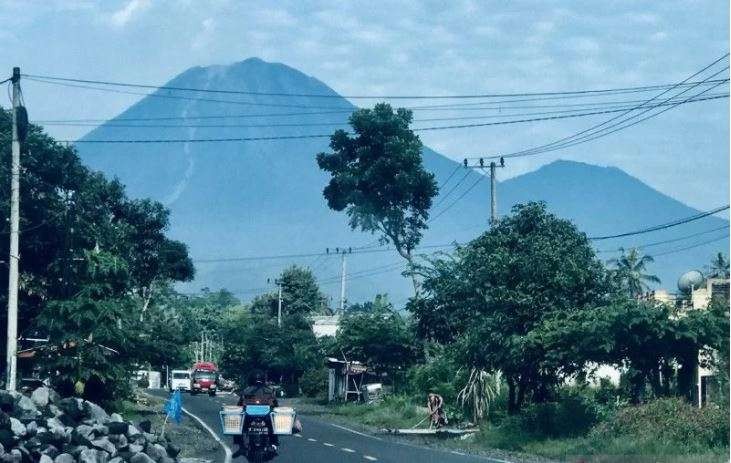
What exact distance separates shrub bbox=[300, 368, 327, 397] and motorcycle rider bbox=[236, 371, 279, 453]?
2161 inches

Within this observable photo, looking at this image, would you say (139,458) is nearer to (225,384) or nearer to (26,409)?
(26,409)

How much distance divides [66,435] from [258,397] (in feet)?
17.3

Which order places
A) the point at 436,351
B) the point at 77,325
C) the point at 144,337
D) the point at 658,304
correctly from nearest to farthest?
the point at 658,304 → the point at 77,325 → the point at 144,337 → the point at 436,351

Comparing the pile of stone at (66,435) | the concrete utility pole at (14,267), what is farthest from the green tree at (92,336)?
the pile of stone at (66,435)

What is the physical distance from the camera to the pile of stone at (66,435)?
21047 millimetres

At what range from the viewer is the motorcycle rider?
2558 cm

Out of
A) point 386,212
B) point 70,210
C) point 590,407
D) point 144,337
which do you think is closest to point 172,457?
point 590,407

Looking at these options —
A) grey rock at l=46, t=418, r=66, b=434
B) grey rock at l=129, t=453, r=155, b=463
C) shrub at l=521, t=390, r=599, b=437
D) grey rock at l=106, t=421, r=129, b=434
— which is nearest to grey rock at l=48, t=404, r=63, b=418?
grey rock at l=46, t=418, r=66, b=434

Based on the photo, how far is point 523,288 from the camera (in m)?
35.9

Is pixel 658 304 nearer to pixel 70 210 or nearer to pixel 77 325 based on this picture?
pixel 77 325

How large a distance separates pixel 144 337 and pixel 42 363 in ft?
16.2

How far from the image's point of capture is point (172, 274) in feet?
246

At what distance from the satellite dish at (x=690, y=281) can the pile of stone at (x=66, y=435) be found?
47.2 meters

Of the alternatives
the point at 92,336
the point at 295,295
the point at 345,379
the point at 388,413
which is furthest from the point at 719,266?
the point at 92,336
